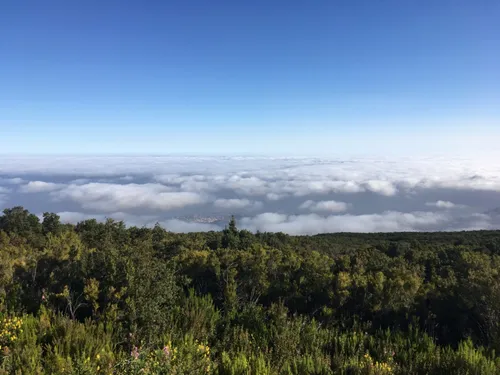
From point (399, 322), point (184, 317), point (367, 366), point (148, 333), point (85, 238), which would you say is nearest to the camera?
point (367, 366)

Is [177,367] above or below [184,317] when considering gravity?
above

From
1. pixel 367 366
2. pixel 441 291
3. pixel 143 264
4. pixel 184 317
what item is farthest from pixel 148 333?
pixel 441 291

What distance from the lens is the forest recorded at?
750cm

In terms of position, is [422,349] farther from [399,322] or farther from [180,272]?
[180,272]

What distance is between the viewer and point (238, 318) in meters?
11.7

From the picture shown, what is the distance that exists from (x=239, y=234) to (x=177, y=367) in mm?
30776

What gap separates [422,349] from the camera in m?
9.90

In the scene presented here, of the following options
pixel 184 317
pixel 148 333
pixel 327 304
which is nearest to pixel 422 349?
pixel 327 304

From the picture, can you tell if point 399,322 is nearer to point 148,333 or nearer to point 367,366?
point 367,366

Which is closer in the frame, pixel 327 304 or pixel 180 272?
pixel 327 304

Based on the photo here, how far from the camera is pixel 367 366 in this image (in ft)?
24.4

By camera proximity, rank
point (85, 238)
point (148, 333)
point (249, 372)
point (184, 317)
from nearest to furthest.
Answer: point (249, 372) → point (148, 333) → point (184, 317) → point (85, 238)

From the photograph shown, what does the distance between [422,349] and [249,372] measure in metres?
6.38

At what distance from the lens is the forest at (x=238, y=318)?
7500 mm
